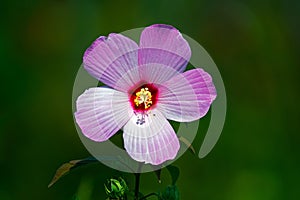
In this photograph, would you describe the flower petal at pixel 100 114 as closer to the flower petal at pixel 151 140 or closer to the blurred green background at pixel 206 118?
the flower petal at pixel 151 140

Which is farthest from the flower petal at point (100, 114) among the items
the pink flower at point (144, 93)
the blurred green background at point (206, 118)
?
the blurred green background at point (206, 118)

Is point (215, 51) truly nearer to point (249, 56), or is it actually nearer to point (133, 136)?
point (249, 56)

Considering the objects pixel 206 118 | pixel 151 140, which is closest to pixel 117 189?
pixel 151 140

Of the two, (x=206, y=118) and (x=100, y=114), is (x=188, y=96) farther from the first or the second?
(x=206, y=118)

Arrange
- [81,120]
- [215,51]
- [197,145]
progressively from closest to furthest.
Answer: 1. [81,120]
2. [197,145]
3. [215,51]

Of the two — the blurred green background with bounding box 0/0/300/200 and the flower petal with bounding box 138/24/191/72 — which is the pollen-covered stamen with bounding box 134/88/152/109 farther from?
the blurred green background with bounding box 0/0/300/200

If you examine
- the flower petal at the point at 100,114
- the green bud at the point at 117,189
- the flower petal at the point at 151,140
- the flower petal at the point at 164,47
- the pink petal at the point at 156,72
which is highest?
the flower petal at the point at 164,47

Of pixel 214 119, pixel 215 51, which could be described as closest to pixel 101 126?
pixel 214 119

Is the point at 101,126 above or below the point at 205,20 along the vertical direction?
below
